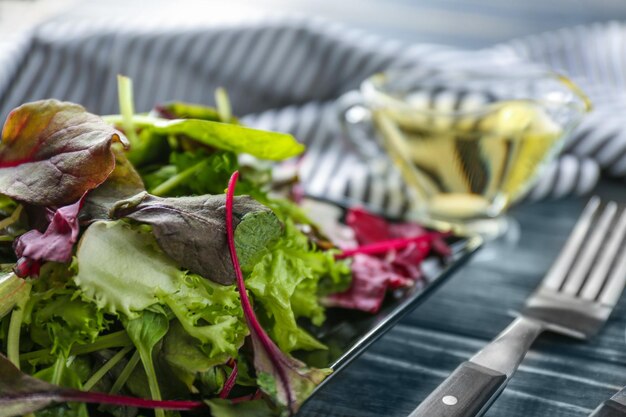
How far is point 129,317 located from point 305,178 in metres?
0.64

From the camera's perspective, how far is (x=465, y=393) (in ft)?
1.82

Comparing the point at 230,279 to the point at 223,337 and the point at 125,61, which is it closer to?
the point at 223,337

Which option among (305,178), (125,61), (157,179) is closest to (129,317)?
(157,179)

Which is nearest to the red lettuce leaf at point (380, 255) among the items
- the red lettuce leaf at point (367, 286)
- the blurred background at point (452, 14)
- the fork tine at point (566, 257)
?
the red lettuce leaf at point (367, 286)

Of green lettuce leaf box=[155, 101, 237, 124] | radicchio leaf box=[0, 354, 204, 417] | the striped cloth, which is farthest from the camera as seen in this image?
the striped cloth

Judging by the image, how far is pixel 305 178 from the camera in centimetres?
115

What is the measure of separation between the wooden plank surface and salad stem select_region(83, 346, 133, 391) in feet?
0.45

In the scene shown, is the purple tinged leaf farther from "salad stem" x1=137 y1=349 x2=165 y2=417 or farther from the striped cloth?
the striped cloth

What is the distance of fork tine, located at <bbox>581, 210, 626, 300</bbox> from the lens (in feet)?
2.50

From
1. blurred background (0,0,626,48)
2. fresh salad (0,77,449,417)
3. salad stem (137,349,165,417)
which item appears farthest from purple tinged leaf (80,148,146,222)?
blurred background (0,0,626,48)

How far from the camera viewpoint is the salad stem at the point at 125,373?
0.55 meters

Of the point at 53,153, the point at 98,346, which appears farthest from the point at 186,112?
the point at 98,346

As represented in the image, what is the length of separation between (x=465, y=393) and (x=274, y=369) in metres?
0.13

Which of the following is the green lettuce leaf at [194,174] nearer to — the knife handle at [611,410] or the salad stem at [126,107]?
the salad stem at [126,107]
